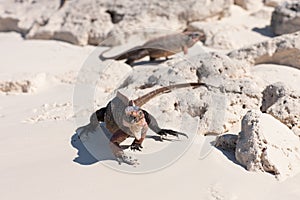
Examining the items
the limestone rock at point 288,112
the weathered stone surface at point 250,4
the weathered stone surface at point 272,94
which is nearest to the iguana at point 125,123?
the limestone rock at point 288,112

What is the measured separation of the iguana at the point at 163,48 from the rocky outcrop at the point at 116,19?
1082 millimetres

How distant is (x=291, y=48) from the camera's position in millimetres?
5070

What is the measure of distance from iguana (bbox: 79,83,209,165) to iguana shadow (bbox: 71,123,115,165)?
3.0 inches

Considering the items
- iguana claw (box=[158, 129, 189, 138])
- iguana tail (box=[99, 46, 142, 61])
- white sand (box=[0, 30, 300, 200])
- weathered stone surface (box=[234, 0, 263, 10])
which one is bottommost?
iguana tail (box=[99, 46, 142, 61])

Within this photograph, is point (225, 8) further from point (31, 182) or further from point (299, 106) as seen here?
point (31, 182)

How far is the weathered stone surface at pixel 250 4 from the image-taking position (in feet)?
30.3

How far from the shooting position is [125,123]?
3.09 metres

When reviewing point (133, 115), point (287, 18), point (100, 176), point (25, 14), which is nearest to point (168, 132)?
point (133, 115)

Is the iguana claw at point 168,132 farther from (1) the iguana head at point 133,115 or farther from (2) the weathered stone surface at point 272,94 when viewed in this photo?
(2) the weathered stone surface at point 272,94

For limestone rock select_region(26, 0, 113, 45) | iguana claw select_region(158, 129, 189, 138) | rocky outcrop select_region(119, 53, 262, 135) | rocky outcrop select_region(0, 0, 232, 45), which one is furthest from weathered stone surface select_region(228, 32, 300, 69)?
limestone rock select_region(26, 0, 113, 45)

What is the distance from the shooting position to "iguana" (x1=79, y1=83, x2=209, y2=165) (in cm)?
303

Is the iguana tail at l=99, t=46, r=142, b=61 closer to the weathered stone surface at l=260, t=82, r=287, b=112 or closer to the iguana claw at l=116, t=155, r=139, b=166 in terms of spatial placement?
the weathered stone surface at l=260, t=82, r=287, b=112

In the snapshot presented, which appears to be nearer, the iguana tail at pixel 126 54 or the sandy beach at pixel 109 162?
the sandy beach at pixel 109 162

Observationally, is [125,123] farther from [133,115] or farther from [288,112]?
[288,112]
